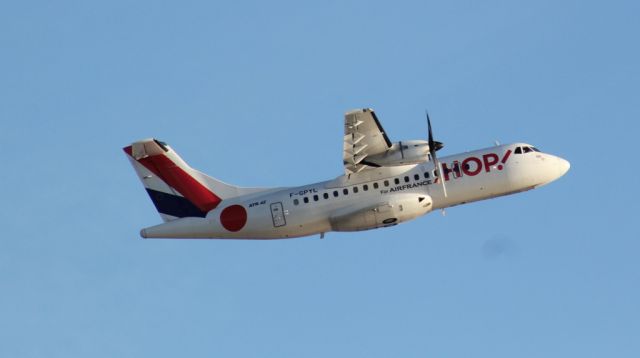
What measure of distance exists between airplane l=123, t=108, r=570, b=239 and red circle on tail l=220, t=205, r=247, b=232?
→ 39 mm

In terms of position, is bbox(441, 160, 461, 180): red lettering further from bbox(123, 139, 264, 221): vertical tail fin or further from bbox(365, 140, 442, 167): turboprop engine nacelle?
bbox(123, 139, 264, 221): vertical tail fin

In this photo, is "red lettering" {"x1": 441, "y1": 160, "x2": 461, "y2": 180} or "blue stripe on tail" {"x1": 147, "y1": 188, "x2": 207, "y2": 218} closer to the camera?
"red lettering" {"x1": 441, "y1": 160, "x2": 461, "y2": 180}

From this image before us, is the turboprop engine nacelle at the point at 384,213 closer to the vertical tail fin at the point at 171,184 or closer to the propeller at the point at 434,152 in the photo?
the propeller at the point at 434,152

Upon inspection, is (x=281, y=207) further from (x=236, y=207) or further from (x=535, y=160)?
(x=535, y=160)

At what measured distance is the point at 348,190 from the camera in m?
38.3

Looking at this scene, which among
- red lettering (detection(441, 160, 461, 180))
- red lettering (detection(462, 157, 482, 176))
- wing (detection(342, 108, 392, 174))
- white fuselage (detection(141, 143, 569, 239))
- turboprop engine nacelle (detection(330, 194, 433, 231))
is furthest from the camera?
red lettering (detection(462, 157, 482, 176))

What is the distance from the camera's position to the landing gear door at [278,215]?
3812 centimetres

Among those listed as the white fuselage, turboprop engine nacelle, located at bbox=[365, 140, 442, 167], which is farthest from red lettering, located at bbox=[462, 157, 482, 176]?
turboprop engine nacelle, located at bbox=[365, 140, 442, 167]

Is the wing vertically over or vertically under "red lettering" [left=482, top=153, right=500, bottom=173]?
over

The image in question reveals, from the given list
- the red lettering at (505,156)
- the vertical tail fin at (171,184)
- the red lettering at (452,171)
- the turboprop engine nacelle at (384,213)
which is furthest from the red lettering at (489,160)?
the vertical tail fin at (171,184)

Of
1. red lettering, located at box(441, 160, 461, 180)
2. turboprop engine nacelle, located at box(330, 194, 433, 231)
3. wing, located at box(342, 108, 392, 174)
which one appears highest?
wing, located at box(342, 108, 392, 174)

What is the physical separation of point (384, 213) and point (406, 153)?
241 cm

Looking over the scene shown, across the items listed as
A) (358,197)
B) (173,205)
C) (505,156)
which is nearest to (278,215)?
(358,197)

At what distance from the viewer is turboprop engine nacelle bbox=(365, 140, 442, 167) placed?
36.9m
